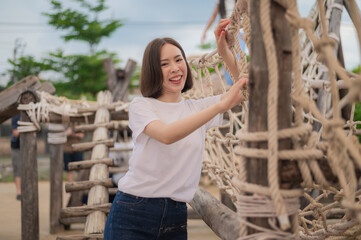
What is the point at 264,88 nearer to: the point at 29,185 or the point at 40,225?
the point at 29,185

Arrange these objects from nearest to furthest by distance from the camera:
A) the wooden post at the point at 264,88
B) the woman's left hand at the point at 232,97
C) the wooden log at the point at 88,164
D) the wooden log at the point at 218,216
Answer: the wooden post at the point at 264,88 < the woman's left hand at the point at 232,97 < the wooden log at the point at 218,216 < the wooden log at the point at 88,164

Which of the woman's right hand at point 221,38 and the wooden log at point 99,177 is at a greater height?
the woman's right hand at point 221,38

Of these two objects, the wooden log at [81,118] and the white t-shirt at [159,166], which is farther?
the wooden log at [81,118]

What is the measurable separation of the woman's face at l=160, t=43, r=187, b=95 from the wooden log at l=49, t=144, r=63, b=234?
2.57 metres

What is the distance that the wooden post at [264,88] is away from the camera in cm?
85

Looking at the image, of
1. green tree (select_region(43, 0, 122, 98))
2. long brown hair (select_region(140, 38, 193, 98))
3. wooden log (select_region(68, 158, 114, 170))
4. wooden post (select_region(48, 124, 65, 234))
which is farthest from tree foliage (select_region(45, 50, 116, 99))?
A: long brown hair (select_region(140, 38, 193, 98))

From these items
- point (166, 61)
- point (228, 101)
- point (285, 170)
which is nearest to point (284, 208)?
point (285, 170)

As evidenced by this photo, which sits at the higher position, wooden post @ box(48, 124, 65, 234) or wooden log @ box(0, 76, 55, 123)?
wooden log @ box(0, 76, 55, 123)

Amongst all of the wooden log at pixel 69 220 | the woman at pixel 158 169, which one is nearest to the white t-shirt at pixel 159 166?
the woman at pixel 158 169

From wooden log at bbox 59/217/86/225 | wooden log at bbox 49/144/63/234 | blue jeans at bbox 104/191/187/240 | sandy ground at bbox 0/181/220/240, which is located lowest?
sandy ground at bbox 0/181/220/240

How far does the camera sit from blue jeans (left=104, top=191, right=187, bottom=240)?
142 centimetres

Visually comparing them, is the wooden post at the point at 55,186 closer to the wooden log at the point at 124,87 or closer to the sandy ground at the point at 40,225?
the sandy ground at the point at 40,225

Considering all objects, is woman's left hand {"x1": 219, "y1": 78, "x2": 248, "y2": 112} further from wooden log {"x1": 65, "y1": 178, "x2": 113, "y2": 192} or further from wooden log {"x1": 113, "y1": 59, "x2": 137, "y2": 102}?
wooden log {"x1": 113, "y1": 59, "x2": 137, "y2": 102}

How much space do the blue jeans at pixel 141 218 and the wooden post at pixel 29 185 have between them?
5.48 ft
